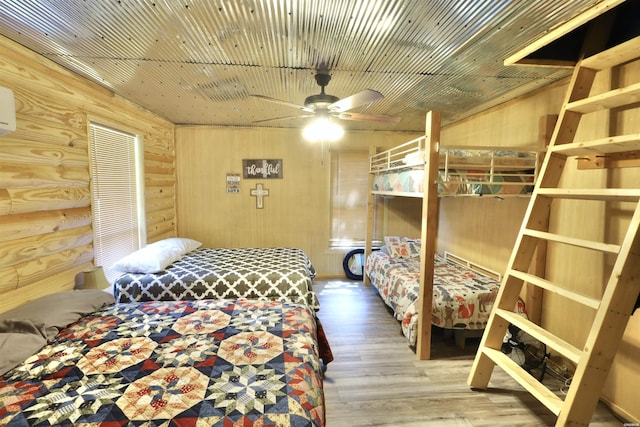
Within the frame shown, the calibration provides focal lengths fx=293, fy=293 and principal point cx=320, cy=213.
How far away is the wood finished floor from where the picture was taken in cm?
188

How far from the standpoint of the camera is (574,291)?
4.93 feet

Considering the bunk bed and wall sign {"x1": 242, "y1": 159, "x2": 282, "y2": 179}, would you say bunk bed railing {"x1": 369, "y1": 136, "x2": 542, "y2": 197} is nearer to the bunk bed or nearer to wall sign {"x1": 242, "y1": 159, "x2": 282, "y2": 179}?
the bunk bed

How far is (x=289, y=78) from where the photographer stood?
2.49 meters

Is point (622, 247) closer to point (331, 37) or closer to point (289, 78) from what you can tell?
point (331, 37)

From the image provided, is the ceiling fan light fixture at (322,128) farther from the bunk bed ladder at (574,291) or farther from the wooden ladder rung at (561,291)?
the wooden ladder rung at (561,291)

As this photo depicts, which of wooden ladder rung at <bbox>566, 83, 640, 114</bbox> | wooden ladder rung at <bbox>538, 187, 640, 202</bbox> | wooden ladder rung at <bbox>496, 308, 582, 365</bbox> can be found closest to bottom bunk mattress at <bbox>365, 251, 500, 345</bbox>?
wooden ladder rung at <bbox>496, 308, 582, 365</bbox>

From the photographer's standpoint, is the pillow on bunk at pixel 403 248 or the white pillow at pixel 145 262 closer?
the white pillow at pixel 145 262

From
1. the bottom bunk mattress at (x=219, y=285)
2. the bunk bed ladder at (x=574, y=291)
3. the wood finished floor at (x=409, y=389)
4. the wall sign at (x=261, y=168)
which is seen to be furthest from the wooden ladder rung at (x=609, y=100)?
the wall sign at (x=261, y=168)

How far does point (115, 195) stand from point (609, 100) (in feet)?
12.8

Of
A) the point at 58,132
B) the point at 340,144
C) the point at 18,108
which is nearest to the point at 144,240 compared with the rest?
the point at 58,132

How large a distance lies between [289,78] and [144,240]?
100 inches

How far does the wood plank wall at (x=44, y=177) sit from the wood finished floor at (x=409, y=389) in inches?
85.2

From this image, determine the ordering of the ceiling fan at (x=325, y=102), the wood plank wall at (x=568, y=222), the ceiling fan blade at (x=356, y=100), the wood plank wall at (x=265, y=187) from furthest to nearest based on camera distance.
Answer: the wood plank wall at (x=265, y=187), the ceiling fan at (x=325, y=102), the ceiling fan blade at (x=356, y=100), the wood plank wall at (x=568, y=222)

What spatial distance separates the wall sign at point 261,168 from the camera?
4359 mm
